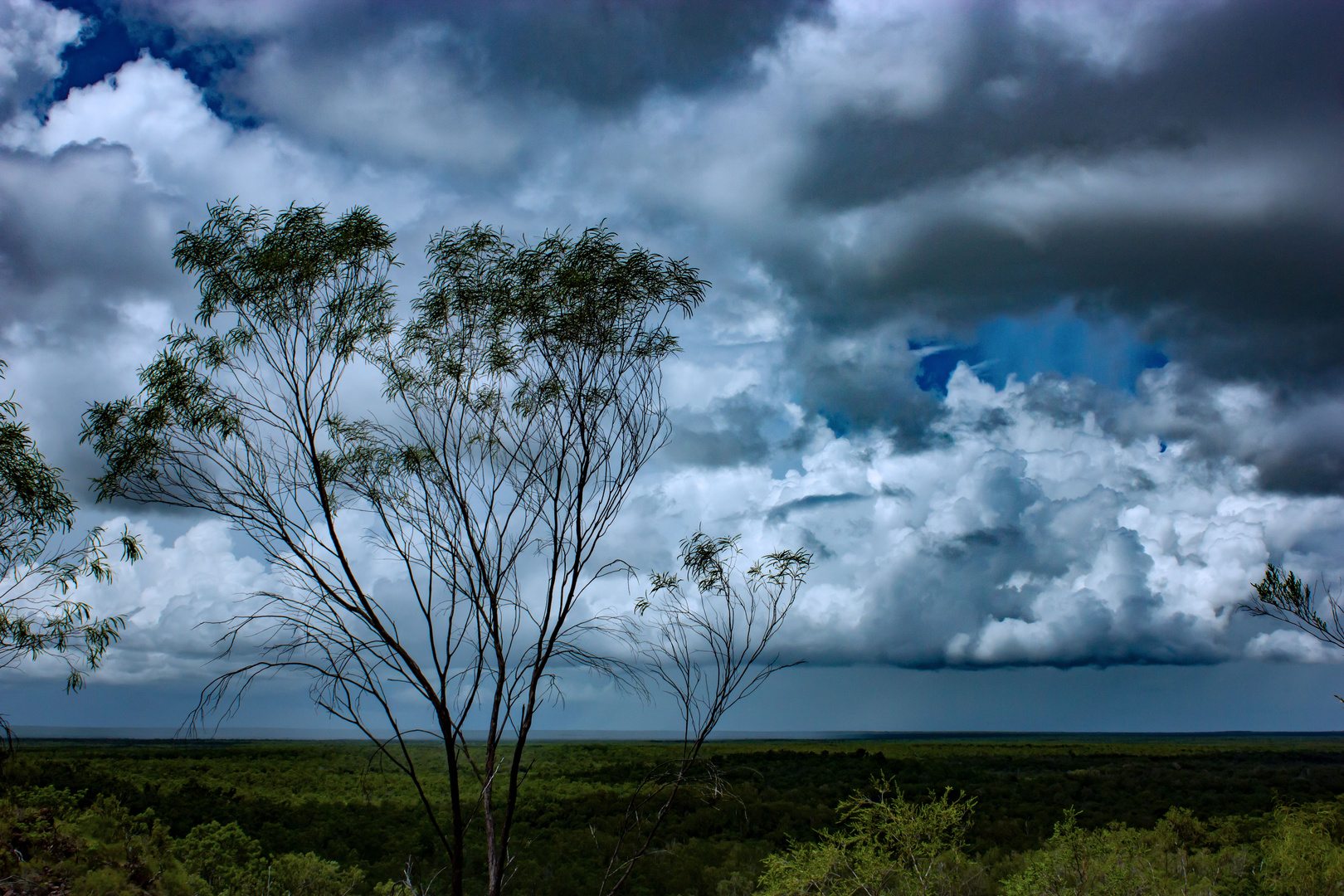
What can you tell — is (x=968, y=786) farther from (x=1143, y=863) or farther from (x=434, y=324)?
(x=434, y=324)

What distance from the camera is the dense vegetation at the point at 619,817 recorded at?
9945 millimetres

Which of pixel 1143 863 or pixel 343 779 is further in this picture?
pixel 343 779

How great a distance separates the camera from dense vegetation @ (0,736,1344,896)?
32.6ft

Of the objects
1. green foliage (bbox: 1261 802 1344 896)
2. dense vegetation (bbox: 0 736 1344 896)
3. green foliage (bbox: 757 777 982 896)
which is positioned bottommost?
dense vegetation (bbox: 0 736 1344 896)

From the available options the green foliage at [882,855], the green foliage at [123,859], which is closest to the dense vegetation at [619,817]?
the green foliage at [123,859]

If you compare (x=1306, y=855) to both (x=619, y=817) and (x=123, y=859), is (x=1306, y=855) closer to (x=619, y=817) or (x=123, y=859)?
(x=123, y=859)

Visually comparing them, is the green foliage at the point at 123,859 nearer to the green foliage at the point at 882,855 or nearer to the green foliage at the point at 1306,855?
the green foliage at the point at 882,855

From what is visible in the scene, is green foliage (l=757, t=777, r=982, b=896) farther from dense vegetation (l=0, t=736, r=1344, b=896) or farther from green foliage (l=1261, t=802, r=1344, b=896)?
green foliage (l=1261, t=802, r=1344, b=896)

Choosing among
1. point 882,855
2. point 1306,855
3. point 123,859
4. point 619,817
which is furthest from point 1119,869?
point 619,817

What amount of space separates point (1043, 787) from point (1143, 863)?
22.1 m

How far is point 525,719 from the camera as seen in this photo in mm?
5500

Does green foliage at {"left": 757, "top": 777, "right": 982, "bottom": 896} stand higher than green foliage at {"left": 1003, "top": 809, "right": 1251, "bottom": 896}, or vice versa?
green foliage at {"left": 757, "top": 777, "right": 982, "bottom": 896}

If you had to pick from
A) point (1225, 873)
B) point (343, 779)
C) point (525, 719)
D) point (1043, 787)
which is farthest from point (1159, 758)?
point (525, 719)

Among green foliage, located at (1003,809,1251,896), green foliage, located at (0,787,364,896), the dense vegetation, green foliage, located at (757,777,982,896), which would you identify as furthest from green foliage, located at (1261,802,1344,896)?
green foliage, located at (0,787,364,896)
